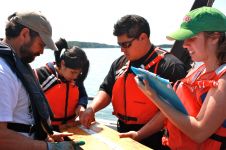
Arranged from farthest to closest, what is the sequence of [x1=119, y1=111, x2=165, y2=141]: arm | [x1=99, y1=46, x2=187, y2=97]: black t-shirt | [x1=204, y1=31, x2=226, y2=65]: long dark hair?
Result: 1. [x1=99, y1=46, x2=187, y2=97]: black t-shirt
2. [x1=119, y1=111, x2=165, y2=141]: arm
3. [x1=204, y1=31, x2=226, y2=65]: long dark hair

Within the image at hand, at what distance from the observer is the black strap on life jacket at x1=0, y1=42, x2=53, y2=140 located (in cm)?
203

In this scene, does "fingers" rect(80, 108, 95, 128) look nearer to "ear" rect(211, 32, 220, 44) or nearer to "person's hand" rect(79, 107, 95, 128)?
"person's hand" rect(79, 107, 95, 128)

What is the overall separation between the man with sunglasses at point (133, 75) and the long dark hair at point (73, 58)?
61 cm

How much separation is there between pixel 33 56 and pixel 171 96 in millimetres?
1026

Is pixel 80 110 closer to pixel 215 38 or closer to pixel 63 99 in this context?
pixel 63 99

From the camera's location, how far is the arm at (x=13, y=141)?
1879mm

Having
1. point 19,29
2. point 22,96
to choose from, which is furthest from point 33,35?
point 22,96

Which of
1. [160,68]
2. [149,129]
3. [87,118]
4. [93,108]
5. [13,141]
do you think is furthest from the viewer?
[93,108]

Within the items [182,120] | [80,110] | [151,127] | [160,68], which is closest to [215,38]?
[182,120]

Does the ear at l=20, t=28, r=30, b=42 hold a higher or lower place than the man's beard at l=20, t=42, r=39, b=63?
higher

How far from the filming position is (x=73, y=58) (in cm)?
367

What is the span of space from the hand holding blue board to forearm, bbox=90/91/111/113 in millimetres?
1248

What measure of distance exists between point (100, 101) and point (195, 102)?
A: 4.67 ft

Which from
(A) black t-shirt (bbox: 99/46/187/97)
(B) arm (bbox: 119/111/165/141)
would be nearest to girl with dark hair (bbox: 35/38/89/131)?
(A) black t-shirt (bbox: 99/46/187/97)
